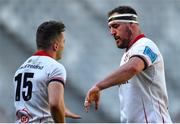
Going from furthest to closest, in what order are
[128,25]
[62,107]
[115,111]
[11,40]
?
[11,40] < [115,111] < [128,25] < [62,107]

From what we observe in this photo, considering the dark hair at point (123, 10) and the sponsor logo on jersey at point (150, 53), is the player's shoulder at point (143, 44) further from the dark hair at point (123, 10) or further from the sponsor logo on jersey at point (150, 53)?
the dark hair at point (123, 10)

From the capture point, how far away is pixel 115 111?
648 cm

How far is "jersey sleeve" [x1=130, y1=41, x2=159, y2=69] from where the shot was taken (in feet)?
11.7

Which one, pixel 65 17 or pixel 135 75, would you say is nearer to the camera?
pixel 135 75

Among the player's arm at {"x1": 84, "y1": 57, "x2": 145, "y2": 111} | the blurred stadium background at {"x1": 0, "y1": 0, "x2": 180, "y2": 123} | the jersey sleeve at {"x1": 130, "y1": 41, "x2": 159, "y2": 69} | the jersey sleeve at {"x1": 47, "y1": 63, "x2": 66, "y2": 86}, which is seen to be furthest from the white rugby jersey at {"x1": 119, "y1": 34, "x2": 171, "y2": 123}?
the blurred stadium background at {"x1": 0, "y1": 0, "x2": 180, "y2": 123}

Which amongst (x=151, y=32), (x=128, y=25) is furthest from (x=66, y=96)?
(x=128, y=25)

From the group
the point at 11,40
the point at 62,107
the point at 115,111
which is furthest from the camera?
the point at 11,40

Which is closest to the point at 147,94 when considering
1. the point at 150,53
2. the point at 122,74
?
the point at 150,53

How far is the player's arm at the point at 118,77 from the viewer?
3.23m

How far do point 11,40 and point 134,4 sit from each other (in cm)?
130

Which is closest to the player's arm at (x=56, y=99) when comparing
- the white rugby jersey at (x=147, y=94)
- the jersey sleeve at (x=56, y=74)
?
the jersey sleeve at (x=56, y=74)

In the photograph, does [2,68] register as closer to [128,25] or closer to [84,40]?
[84,40]

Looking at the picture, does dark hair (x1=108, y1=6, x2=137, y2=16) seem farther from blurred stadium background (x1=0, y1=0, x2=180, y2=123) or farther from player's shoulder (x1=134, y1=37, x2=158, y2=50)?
blurred stadium background (x1=0, y1=0, x2=180, y2=123)

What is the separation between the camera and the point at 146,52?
3.60 metres
